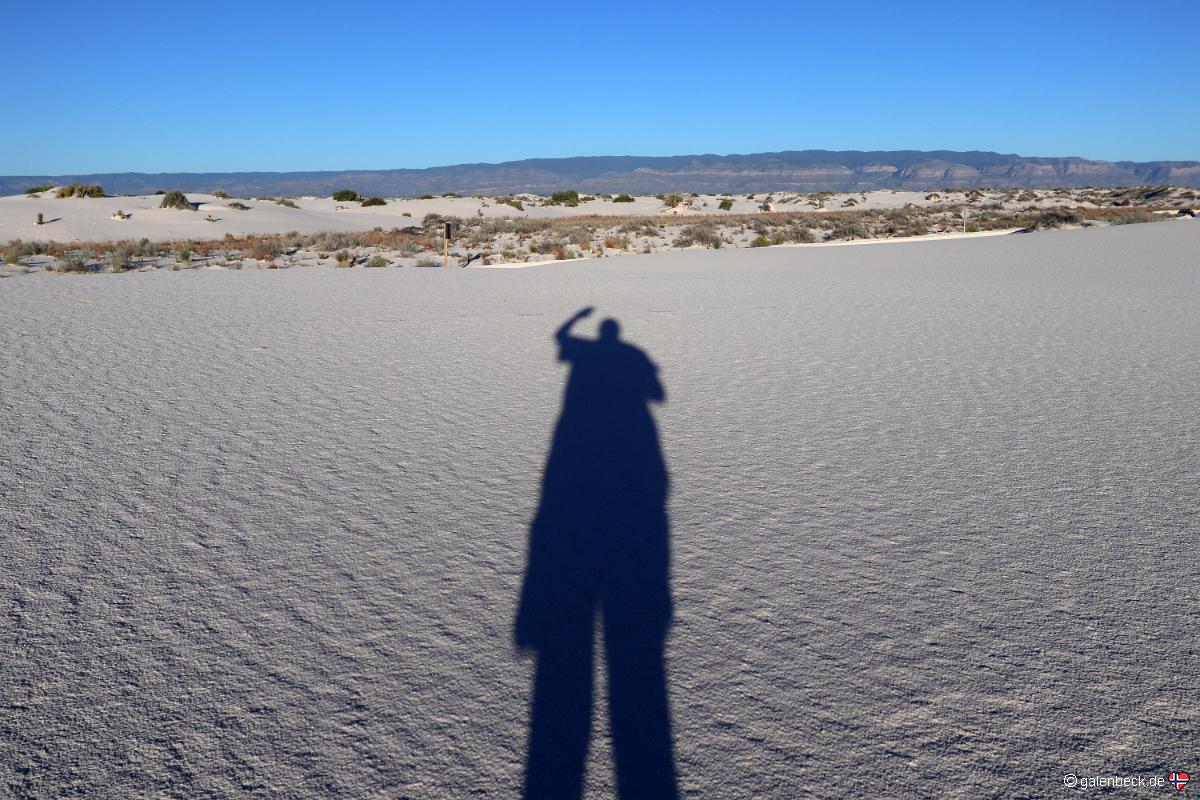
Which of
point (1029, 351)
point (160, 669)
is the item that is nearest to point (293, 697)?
point (160, 669)

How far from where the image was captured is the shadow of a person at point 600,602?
2896 mm

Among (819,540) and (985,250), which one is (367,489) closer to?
(819,540)

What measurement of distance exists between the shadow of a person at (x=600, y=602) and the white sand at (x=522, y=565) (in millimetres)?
82

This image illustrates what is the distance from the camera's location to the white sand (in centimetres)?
292

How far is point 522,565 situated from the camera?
4.34m

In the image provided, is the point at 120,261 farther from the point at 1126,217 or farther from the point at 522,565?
the point at 1126,217

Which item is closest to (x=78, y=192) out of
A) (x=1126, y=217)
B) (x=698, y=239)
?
(x=698, y=239)

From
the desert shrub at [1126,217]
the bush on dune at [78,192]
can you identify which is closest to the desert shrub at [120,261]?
the bush on dune at [78,192]

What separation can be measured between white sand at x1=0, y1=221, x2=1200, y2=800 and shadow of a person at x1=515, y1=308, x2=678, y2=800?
3.2 inches

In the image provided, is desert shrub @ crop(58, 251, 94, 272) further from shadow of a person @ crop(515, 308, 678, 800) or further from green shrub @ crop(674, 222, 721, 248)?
green shrub @ crop(674, 222, 721, 248)

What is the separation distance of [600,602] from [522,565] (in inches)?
22.0

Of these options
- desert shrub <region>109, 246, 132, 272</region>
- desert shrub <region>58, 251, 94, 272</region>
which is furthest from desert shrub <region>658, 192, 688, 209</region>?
desert shrub <region>109, 246, 132, 272</region>

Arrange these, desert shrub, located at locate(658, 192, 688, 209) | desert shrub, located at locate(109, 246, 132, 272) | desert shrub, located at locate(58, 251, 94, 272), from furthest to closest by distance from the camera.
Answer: desert shrub, located at locate(658, 192, 688, 209), desert shrub, located at locate(109, 246, 132, 272), desert shrub, located at locate(58, 251, 94, 272)

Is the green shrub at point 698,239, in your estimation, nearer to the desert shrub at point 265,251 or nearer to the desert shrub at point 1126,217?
the desert shrub at point 265,251
